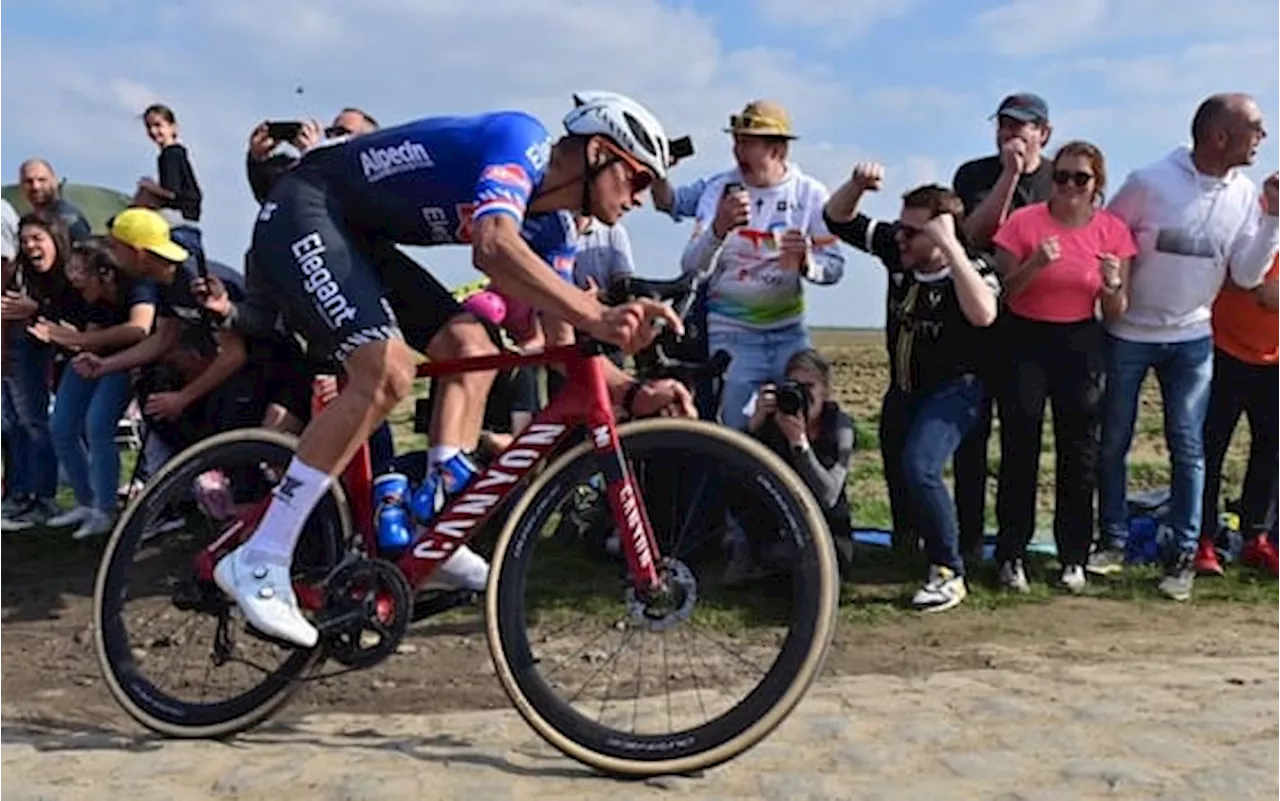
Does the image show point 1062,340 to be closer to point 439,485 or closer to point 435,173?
point 439,485

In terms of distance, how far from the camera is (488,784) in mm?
4738

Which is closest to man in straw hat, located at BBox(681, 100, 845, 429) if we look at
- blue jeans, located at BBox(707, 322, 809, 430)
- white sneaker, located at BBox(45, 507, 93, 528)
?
blue jeans, located at BBox(707, 322, 809, 430)

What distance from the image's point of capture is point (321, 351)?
17.2 ft

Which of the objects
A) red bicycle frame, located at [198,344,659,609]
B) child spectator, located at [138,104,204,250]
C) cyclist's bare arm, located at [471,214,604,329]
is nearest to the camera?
cyclist's bare arm, located at [471,214,604,329]

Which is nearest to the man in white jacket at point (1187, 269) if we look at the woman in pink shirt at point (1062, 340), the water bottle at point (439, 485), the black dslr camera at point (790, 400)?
the woman in pink shirt at point (1062, 340)

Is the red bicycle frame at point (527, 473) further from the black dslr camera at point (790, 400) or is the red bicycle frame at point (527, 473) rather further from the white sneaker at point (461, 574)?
the black dslr camera at point (790, 400)

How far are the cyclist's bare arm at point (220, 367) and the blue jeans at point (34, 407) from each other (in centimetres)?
205

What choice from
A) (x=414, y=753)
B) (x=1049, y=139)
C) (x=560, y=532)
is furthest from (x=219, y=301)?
(x=1049, y=139)

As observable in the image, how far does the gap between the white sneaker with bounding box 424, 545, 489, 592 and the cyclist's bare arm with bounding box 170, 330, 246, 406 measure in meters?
3.13

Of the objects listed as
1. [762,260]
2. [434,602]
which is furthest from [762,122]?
[434,602]

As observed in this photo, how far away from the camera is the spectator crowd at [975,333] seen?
7820 mm

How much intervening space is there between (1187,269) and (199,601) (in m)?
5.40

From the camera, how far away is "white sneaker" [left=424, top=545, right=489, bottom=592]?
17.3ft

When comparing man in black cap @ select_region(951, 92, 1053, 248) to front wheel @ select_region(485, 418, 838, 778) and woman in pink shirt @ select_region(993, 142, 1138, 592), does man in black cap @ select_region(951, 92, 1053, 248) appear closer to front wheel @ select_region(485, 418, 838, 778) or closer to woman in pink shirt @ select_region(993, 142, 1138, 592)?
woman in pink shirt @ select_region(993, 142, 1138, 592)
